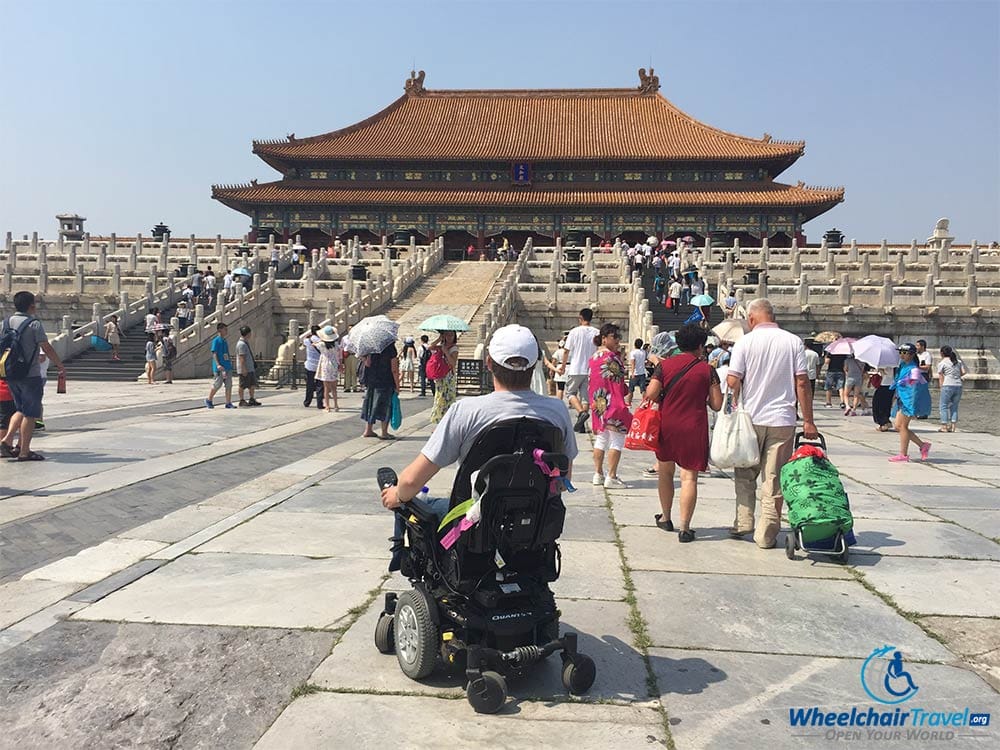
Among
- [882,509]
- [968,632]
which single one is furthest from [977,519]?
[968,632]

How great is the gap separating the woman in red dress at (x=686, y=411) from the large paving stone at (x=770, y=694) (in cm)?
197

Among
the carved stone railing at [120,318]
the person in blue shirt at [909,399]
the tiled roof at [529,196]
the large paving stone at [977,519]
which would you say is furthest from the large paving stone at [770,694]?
the tiled roof at [529,196]

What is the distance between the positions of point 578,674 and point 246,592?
6.92ft

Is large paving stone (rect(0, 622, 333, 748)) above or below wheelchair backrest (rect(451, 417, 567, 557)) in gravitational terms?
below

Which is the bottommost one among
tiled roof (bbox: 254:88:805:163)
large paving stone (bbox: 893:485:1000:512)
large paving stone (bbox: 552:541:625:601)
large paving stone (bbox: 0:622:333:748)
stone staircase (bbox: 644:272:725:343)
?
large paving stone (bbox: 0:622:333:748)

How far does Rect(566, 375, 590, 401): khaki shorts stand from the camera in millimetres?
9297

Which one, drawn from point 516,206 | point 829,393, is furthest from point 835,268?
point 516,206

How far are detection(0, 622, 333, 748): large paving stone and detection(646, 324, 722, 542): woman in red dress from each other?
114 inches

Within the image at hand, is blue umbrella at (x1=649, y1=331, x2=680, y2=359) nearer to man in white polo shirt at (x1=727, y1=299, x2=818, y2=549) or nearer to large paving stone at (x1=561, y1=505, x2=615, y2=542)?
man in white polo shirt at (x1=727, y1=299, x2=818, y2=549)

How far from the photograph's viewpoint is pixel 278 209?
4634cm

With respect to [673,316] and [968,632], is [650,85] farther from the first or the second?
[968,632]

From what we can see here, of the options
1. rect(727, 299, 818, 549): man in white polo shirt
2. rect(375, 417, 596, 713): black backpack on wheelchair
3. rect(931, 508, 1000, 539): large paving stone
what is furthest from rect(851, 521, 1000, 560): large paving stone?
rect(375, 417, 596, 713): black backpack on wheelchair

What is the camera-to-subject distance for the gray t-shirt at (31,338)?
7734mm

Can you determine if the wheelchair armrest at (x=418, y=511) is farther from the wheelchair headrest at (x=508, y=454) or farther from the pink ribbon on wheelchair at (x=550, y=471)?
the pink ribbon on wheelchair at (x=550, y=471)
